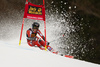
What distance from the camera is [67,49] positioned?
9.66 meters

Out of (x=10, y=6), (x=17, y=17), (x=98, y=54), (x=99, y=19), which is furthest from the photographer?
(x=17, y=17)

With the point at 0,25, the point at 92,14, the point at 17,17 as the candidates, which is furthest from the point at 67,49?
the point at 0,25

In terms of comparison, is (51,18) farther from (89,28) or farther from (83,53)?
(83,53)

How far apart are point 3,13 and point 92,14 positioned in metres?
5.88

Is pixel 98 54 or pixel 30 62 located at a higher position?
pixel 30 62

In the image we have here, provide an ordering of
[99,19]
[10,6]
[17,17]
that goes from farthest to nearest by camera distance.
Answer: [17,17], [10,6], [99,19]

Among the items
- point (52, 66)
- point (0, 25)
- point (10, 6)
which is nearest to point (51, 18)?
point (10, 6)

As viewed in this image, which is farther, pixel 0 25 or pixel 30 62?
pixel 0 25

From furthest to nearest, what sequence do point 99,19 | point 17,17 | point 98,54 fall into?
point 17,17 < point 98,54 < point 99,19

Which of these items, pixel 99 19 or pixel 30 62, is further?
pixel 99 19

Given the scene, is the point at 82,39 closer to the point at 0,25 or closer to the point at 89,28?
the point at 89,28

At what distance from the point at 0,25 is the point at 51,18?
140 inches

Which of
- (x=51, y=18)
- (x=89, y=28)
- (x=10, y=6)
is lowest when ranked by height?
(x=89, y=28)

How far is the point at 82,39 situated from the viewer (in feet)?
30.5
